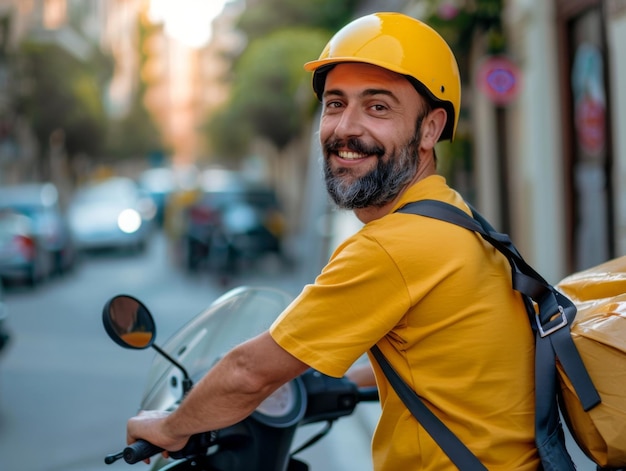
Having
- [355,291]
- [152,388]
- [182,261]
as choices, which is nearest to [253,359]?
[355,291]

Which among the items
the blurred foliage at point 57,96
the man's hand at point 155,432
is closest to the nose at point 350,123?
the man's hand at point 155,432

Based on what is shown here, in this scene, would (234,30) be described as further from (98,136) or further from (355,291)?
(355,291)

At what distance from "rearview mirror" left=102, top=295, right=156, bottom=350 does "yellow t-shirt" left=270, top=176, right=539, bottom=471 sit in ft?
1.54

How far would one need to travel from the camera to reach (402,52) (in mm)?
2082

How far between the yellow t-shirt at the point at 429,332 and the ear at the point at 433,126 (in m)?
0.28

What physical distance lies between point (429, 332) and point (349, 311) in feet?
0.54

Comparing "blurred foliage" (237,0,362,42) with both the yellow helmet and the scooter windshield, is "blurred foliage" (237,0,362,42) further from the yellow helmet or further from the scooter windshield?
the yellow helmet

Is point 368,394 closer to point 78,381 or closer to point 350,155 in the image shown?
point 350,155

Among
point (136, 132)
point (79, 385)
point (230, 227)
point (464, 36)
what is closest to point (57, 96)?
point (230, 227)

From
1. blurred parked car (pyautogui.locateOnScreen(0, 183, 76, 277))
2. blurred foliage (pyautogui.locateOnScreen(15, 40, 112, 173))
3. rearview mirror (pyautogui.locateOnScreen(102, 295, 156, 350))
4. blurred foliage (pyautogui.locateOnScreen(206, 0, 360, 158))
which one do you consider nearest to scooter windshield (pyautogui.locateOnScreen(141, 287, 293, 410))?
rearview mirror (pyautogui.locateOnScreen(102, 295, 156, 350))

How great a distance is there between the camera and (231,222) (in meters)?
19.5

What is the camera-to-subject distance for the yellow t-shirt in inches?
75.7

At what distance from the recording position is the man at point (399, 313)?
193cm

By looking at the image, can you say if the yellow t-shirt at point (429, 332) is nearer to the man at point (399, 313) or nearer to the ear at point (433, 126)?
the man at point (399, 313)
